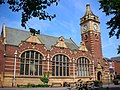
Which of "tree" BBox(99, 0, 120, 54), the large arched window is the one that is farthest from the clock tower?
"tree" BBox(99, 0, 120, 54)

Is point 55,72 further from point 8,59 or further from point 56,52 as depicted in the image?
point 8,59

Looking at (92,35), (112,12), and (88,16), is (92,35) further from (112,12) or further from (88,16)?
(112,12)

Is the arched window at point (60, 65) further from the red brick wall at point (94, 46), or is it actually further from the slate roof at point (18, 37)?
the red brick wall at point (94, 46)

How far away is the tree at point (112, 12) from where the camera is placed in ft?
66.1

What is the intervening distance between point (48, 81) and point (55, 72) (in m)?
3.39

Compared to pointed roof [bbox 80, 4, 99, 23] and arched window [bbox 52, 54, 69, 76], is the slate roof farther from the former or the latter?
pointed roof [bbox 80, 4, 99, 23]

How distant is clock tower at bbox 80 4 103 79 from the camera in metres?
49.4

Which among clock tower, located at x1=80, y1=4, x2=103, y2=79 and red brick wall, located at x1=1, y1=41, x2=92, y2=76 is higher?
clock tower, located at x1=80, y1=4, x2=103, y2=79

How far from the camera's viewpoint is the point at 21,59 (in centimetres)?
3509

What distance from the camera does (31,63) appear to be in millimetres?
36469

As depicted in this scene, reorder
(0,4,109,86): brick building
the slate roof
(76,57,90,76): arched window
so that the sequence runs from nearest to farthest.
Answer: (0,4,109,86): brick building < the slate roof < (76,57,90,76): arched window

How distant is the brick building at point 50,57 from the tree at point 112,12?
41.9 feet

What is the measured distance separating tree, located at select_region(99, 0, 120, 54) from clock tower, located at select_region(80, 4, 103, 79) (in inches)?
1044

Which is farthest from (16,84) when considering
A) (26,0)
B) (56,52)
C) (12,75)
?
(26,0)
